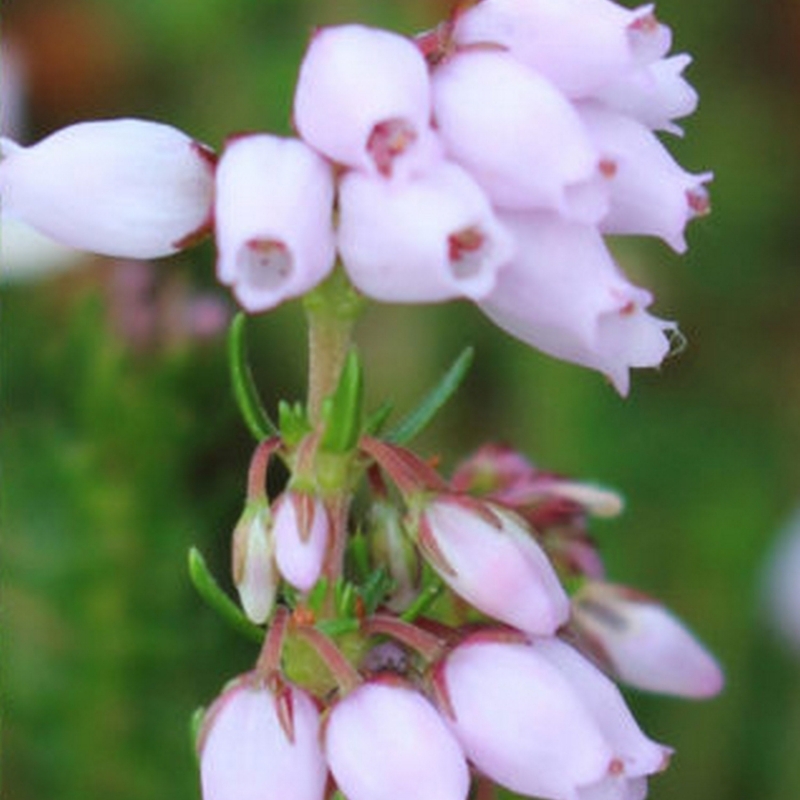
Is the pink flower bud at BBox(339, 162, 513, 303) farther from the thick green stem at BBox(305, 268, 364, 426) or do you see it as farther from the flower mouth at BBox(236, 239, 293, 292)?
the thick green stem at BBox(305, 268, 364, 426)

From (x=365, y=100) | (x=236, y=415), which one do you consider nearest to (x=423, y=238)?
(x=365, y=100)

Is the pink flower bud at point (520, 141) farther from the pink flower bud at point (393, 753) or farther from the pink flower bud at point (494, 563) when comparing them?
Answer: the pink flower bud at point (393, 753)

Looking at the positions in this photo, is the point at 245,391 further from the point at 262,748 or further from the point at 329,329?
the point at 262,748

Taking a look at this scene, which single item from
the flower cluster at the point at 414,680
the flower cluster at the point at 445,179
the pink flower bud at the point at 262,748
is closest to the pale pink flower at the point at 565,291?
the flower cluster at the point at 445,179

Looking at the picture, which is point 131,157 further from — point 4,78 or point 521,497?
point 4,78

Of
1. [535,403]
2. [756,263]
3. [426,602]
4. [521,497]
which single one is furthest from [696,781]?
[426,602]

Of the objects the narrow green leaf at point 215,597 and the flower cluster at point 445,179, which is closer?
the flower cluster at point 445,179

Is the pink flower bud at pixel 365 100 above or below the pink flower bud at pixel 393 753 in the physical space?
above
